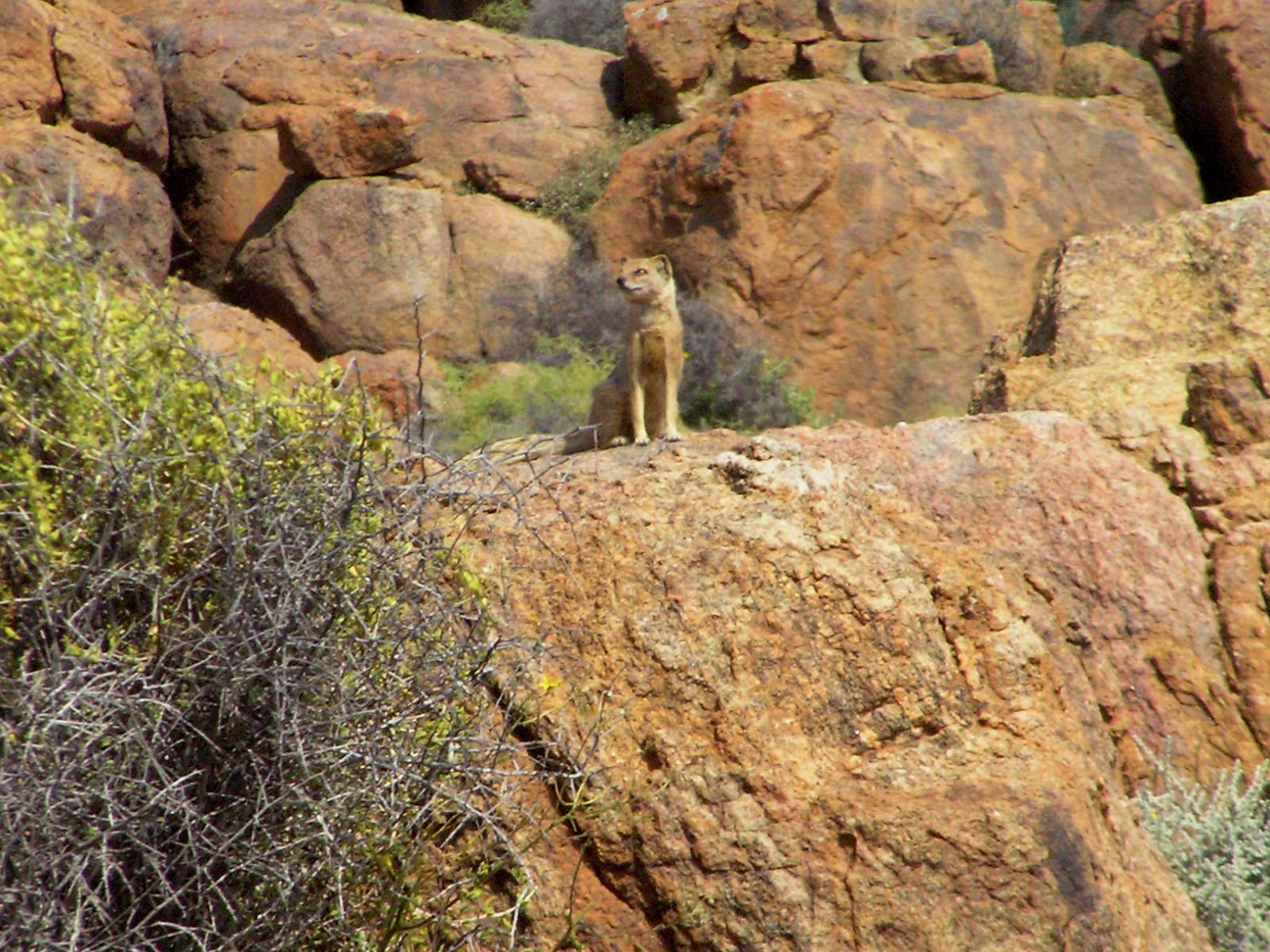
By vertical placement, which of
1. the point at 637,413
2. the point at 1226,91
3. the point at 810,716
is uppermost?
the point at 1226,91

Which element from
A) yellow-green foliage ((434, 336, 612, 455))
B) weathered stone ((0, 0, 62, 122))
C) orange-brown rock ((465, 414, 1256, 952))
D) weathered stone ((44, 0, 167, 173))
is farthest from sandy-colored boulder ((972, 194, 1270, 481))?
weathered stone ((44, 0, 167, 173))

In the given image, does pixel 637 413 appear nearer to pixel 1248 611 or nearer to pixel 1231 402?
pixel 1231 402

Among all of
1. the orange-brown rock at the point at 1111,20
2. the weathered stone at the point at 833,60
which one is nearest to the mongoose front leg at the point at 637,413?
the weathered stone at the point at 833,60

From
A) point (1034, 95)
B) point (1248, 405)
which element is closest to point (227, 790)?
point (1248, 405)

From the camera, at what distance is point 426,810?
3.37 meters

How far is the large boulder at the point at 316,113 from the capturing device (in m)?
14.8

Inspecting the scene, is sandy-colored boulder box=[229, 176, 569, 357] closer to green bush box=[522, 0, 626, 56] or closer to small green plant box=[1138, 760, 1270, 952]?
green bush box=[522, 0, 626, 56]

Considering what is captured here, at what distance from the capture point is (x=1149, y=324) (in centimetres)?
763

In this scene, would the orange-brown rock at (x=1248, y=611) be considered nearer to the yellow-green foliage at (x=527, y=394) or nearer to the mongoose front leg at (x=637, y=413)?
the mongoose front leg at (x=637, y=413)

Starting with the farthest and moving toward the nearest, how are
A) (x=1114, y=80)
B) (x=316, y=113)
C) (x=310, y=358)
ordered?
1. (x=1114, y=80)
2. (x=316, y=113)
3. (x=310, y=358)

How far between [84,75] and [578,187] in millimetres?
5382

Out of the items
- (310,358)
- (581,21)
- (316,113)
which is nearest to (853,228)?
(310,358)

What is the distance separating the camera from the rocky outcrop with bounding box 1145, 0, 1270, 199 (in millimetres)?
15398

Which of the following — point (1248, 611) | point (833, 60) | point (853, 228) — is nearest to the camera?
point (1248, 611)
